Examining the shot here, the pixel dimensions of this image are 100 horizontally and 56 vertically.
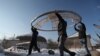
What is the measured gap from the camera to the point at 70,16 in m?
11.6

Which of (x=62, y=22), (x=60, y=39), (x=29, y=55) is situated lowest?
(x=29, y=55)

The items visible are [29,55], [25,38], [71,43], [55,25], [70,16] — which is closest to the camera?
[29,55]

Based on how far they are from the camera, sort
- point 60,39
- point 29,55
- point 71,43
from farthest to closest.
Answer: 1. point 71,43
2. point 29,55
3. point 60,39

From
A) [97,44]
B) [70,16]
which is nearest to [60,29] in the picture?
[70,16]

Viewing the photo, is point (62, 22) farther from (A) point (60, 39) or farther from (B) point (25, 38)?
(B) point (25, 38)

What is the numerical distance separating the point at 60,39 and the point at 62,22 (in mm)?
665

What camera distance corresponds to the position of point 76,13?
10852 mm

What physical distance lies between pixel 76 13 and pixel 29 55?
118 inches

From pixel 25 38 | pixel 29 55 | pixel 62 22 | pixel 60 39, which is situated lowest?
pixel 25 38

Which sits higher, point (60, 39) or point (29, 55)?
point (60, 39)

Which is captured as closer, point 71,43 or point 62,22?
point 62,22

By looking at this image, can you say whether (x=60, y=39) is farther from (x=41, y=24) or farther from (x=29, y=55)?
(x=41, y=24)

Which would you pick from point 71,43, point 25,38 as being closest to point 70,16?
point 71,43

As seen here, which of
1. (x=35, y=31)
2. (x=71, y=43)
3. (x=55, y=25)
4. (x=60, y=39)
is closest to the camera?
(x=60, y=39)
